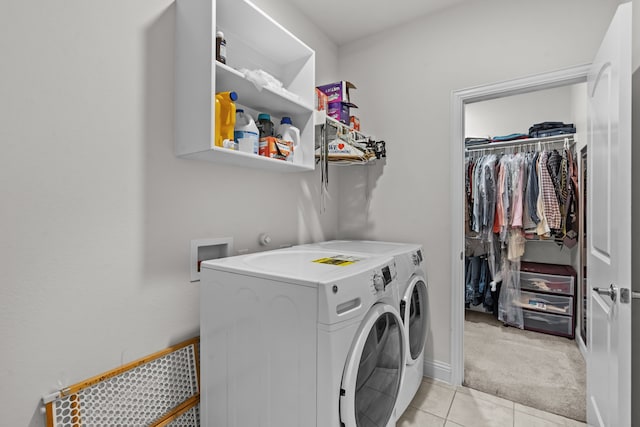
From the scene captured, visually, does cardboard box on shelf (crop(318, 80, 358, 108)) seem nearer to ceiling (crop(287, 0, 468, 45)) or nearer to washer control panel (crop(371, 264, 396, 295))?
ceiling (crop(287, 0, 468, 45))

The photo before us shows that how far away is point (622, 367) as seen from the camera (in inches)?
43.3

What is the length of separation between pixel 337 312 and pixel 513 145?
10.5ft

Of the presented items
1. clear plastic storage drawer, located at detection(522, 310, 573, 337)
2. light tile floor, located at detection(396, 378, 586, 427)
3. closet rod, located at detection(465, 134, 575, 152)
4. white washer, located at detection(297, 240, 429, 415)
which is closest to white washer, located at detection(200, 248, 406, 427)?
white washer, located at detection(297, 240, 429, 415)

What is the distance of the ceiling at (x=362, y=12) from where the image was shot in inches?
82.7

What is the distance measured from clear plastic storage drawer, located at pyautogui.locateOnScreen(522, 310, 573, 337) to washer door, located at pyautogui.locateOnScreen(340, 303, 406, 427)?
2298 mm

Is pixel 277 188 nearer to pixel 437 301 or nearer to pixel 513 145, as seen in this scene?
pixel 437 301

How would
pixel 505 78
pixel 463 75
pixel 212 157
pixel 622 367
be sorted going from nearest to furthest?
1. pixel 622 367
2. pixel 212 157
3. pixel 505 78
4. pixel 463 75

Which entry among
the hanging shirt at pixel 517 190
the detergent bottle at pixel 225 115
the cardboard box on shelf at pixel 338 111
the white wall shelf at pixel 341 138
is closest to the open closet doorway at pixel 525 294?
the hanging shirt at pixel 517 190

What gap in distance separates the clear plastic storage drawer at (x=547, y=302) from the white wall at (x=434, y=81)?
1.53m

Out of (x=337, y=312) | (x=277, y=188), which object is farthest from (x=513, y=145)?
(x=337, y=312)

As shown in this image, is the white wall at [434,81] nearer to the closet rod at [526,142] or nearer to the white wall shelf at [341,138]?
the white wall shelf at [341,138]

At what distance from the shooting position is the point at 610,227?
4.09ft

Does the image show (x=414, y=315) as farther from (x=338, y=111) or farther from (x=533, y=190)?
(x=533, y=190)

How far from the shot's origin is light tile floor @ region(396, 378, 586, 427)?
1724mm
